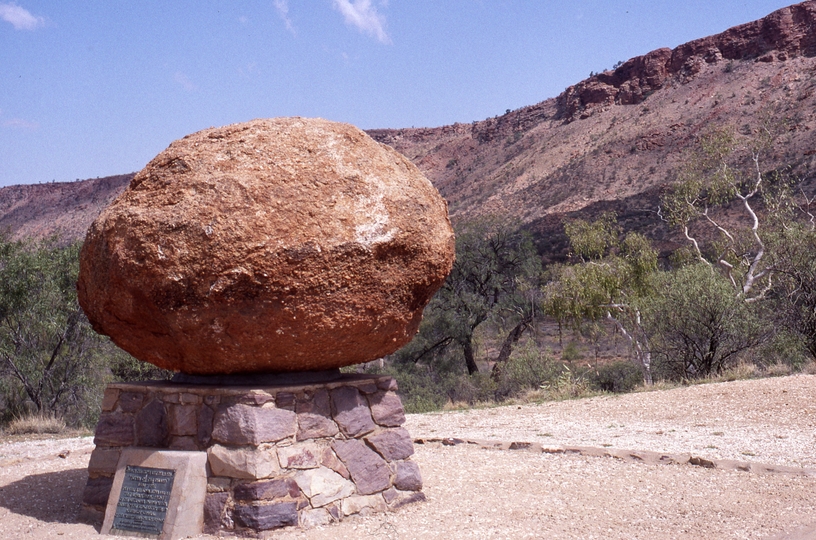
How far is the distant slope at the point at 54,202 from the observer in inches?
2714

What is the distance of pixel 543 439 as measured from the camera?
7953 mm

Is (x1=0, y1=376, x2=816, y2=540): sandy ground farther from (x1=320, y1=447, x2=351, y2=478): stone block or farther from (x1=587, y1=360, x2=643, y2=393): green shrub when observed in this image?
(x1=587, y1=360, x2=643, y2=393): green shrub

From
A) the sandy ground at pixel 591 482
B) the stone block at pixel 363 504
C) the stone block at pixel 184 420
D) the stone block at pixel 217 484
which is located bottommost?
the sandy ground at pixel 591 482

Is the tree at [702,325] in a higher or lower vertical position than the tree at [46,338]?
lower

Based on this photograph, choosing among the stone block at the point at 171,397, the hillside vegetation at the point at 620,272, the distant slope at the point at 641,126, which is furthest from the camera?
the distant slope at the point at 641,126

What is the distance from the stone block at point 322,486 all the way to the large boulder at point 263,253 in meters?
0.71

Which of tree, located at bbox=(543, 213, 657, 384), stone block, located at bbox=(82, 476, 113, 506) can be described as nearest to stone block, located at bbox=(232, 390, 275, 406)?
stone block, located at bbox=(82, 476, 113, 506)

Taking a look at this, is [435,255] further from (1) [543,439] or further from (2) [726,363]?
(2) [726,363]

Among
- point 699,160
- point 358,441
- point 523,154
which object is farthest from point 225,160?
point 523,154

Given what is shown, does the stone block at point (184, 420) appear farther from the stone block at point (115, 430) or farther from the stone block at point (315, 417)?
the stone block at point (315, 417)

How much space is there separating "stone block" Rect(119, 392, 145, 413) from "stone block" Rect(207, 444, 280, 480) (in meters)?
0.76

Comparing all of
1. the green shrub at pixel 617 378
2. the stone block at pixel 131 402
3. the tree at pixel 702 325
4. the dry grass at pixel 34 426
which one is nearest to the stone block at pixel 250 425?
the stone block at pixel 131 402

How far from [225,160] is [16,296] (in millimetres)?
7836

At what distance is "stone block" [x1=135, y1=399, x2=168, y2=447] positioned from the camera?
4.80 m
